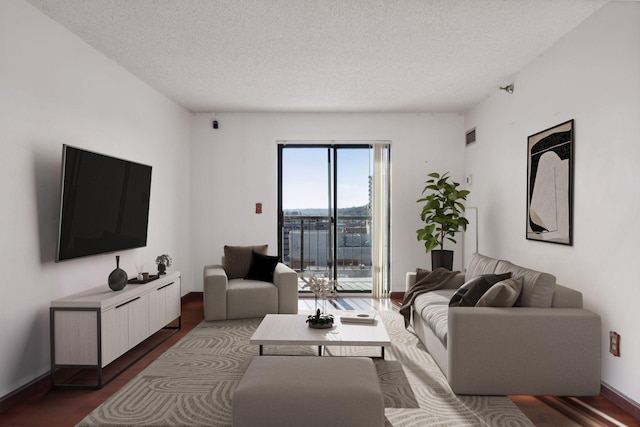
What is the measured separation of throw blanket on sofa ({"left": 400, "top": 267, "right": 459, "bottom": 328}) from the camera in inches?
178

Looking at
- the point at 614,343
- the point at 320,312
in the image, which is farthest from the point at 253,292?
the point at 614,343

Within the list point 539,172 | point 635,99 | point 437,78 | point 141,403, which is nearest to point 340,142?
point 437,78

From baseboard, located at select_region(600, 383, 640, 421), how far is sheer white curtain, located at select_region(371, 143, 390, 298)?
3624mm

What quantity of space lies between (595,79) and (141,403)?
4.02 m

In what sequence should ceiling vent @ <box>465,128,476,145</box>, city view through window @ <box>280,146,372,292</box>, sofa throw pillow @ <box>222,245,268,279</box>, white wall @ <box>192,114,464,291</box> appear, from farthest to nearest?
city view through window @ <box>280,146,372,292</box>, white wall @ <box>192,114,464,291</box>, ceiling vent @ <box>465,128,476,145</box>, sofa throw pillow @ <box>222,245,268,279</box>

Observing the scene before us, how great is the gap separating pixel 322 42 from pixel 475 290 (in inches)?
97.9

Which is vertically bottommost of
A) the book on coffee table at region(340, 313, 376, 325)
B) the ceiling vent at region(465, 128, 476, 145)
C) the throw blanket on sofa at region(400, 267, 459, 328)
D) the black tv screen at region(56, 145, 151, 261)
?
the book on coffee table at region(340, 313, 376, 325)

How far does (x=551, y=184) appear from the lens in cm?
379

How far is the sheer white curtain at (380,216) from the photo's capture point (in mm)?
6504

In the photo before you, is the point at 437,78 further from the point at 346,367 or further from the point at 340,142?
the point at 346,367

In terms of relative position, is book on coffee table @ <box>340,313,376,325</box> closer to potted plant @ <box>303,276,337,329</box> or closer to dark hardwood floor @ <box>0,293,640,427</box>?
potted plant @ <box>303,276,337,329</box>

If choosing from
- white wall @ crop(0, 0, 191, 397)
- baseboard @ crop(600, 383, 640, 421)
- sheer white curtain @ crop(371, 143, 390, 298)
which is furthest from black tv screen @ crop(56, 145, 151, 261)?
baseboard @ crop(600, 383, 640, 421)

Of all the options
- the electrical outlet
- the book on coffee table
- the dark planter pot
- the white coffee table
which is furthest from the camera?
the dark planter pot

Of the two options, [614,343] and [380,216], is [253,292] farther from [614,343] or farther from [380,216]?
[614,343]
